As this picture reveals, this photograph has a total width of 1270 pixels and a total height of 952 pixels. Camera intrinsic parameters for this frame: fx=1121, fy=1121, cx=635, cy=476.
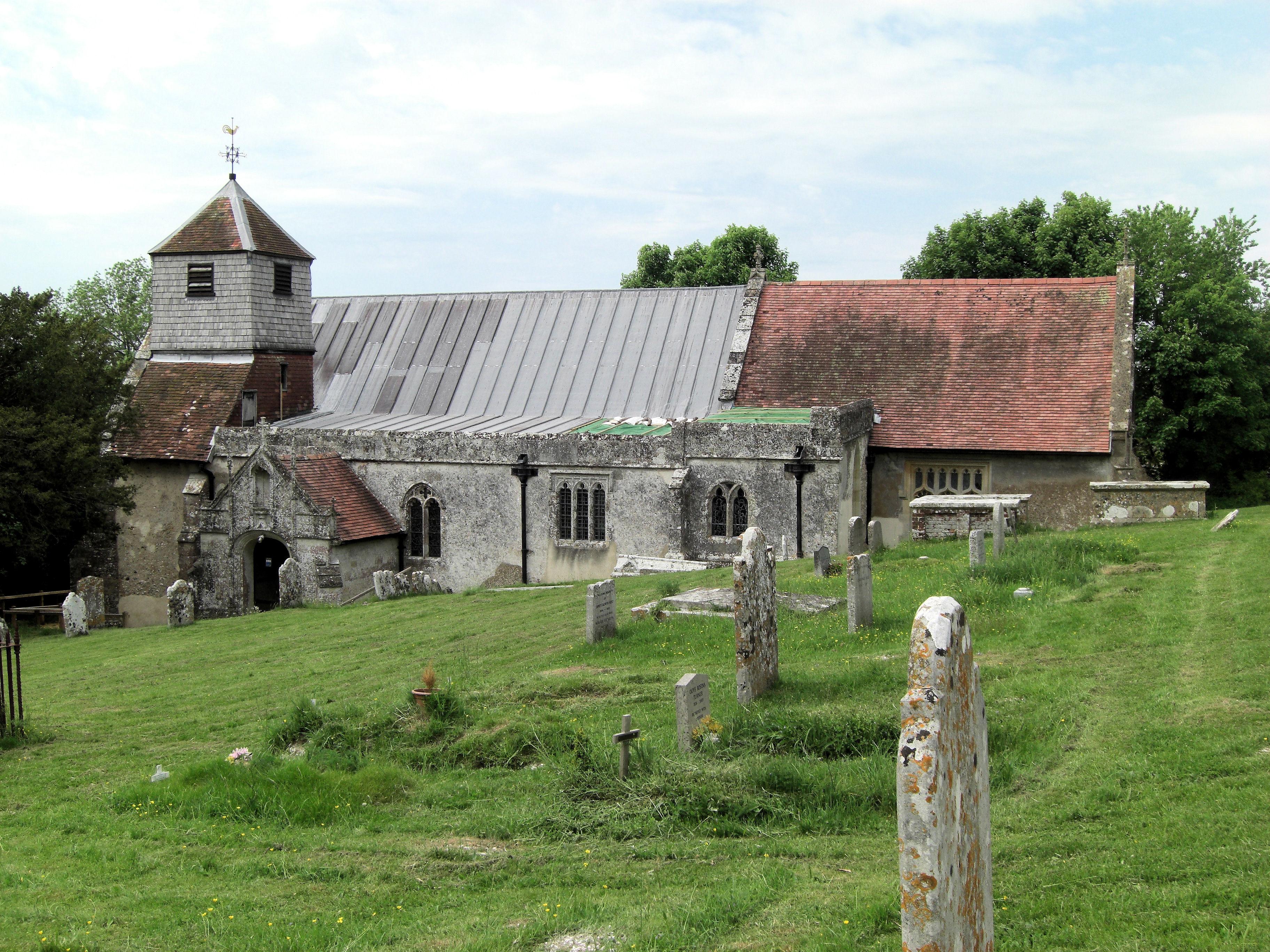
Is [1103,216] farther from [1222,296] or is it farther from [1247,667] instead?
[1247,667]

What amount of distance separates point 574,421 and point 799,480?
8238 millimetres

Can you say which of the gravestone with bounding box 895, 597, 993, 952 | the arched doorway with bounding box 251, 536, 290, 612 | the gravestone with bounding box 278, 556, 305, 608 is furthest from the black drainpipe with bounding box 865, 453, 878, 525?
the gravestone with bounding box 895, 597, 993, 952

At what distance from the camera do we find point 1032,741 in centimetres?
995

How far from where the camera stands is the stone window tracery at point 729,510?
26.2 m

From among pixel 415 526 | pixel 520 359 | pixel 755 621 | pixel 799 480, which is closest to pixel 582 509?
pixel 415 526

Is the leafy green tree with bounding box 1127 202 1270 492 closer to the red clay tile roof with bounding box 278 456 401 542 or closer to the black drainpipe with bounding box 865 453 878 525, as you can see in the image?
the black drainpipe with bounding box 865 453 878 525

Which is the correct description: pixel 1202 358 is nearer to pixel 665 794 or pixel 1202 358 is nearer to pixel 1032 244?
pixel 1032 244

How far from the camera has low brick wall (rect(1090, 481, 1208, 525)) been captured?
23.0 metres

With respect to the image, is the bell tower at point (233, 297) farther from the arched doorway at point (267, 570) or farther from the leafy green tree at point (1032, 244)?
the leafy green tree at point (1032, 244)

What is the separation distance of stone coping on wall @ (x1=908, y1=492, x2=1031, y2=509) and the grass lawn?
202 inches

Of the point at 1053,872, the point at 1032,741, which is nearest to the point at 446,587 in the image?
the point at 1032,741

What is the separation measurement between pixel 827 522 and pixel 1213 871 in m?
18.6

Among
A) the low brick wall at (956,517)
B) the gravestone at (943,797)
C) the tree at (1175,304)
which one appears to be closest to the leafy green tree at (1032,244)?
the tree at (1175,304)

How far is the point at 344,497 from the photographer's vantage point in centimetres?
2817
